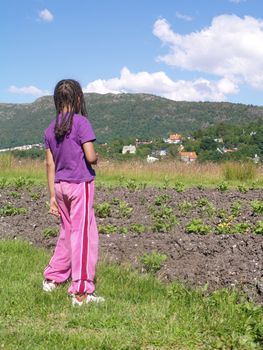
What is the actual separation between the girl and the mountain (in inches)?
3866

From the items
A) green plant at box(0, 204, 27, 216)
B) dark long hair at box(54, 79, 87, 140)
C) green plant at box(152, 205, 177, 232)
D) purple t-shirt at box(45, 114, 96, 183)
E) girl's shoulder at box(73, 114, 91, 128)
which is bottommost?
green plant at box(0, 204, 27, 216)

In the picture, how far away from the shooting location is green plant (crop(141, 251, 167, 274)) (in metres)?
6.23

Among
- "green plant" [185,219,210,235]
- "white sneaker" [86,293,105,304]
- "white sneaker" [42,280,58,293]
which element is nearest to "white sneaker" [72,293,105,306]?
"white sneaker" [86,293,105,304]

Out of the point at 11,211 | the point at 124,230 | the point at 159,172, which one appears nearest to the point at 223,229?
the point at 124,230

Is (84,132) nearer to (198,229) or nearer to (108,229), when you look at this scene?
(108,229)

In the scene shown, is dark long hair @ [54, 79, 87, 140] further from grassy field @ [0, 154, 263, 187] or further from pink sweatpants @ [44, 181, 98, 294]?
grassy field @ [0, 154, 263, 187]

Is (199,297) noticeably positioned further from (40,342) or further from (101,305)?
(40,342)

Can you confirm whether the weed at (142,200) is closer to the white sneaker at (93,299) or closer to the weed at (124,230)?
the weed at (124,230)

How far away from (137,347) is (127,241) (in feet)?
11.8

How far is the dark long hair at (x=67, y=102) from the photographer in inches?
204

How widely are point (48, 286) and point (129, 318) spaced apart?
3.98ft

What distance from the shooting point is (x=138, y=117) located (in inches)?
5221

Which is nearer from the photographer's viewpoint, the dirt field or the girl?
the girl

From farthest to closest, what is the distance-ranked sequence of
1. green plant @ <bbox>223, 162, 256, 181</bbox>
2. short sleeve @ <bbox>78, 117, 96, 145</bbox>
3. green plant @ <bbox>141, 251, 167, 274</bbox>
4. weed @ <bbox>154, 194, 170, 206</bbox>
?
green plant @ <bbox>223, 162, 256, 181</bbox>
weed @ <bbox>154, 194, 170, 206</bbox>
green plant @ <bbox>141, 251, 167, 274</bbox>
short sleeve @ <bbox>78, 117, 96, 145</bbox>
